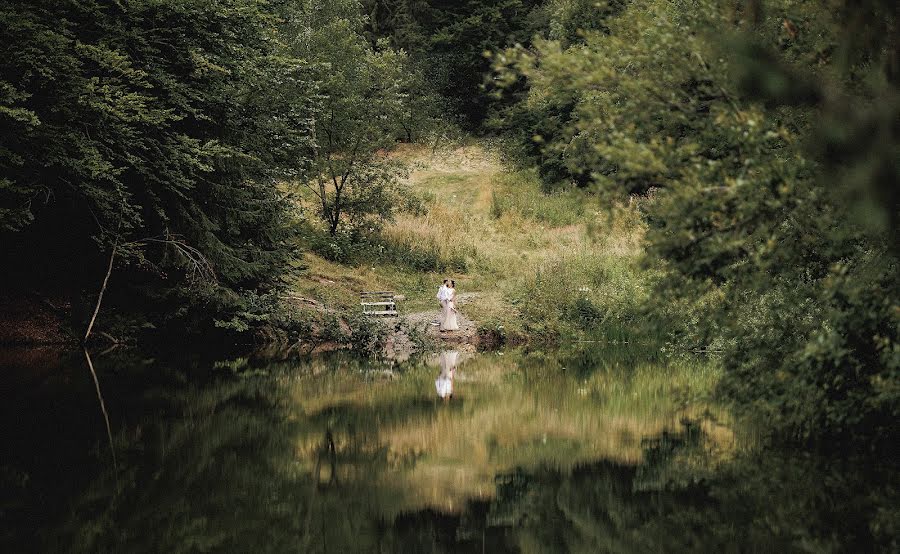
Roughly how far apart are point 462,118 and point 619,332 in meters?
29.0

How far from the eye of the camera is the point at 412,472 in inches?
513

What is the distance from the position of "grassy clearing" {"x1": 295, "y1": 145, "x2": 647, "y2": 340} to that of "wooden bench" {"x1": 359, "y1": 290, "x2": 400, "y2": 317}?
509 mm

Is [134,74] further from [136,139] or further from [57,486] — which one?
[57,486]

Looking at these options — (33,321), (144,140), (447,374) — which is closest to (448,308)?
(447,374)

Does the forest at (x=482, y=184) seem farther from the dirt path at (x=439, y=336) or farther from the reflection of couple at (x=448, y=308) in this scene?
the reflection of couple at (x=448, y=308)

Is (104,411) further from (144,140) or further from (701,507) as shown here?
(701,507)

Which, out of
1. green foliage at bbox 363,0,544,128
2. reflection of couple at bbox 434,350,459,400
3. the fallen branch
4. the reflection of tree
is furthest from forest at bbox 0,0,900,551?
the fallen branch

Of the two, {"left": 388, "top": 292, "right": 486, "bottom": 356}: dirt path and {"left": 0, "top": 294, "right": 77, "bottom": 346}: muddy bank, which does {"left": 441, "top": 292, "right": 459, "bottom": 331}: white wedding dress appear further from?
{"left": 0, "top": 294, "right": 77, "bottom": 346}: muddy bank

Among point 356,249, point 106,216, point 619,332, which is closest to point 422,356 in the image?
point 619,332

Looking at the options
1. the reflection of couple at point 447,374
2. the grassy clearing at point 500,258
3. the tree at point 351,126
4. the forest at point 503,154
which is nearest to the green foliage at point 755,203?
the forest at point 503,154

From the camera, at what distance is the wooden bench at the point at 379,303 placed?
92.0 ft

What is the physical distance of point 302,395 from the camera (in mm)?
18422

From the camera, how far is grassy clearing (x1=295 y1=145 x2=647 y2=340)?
26.8m

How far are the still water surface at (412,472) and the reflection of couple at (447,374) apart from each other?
0.23 m
